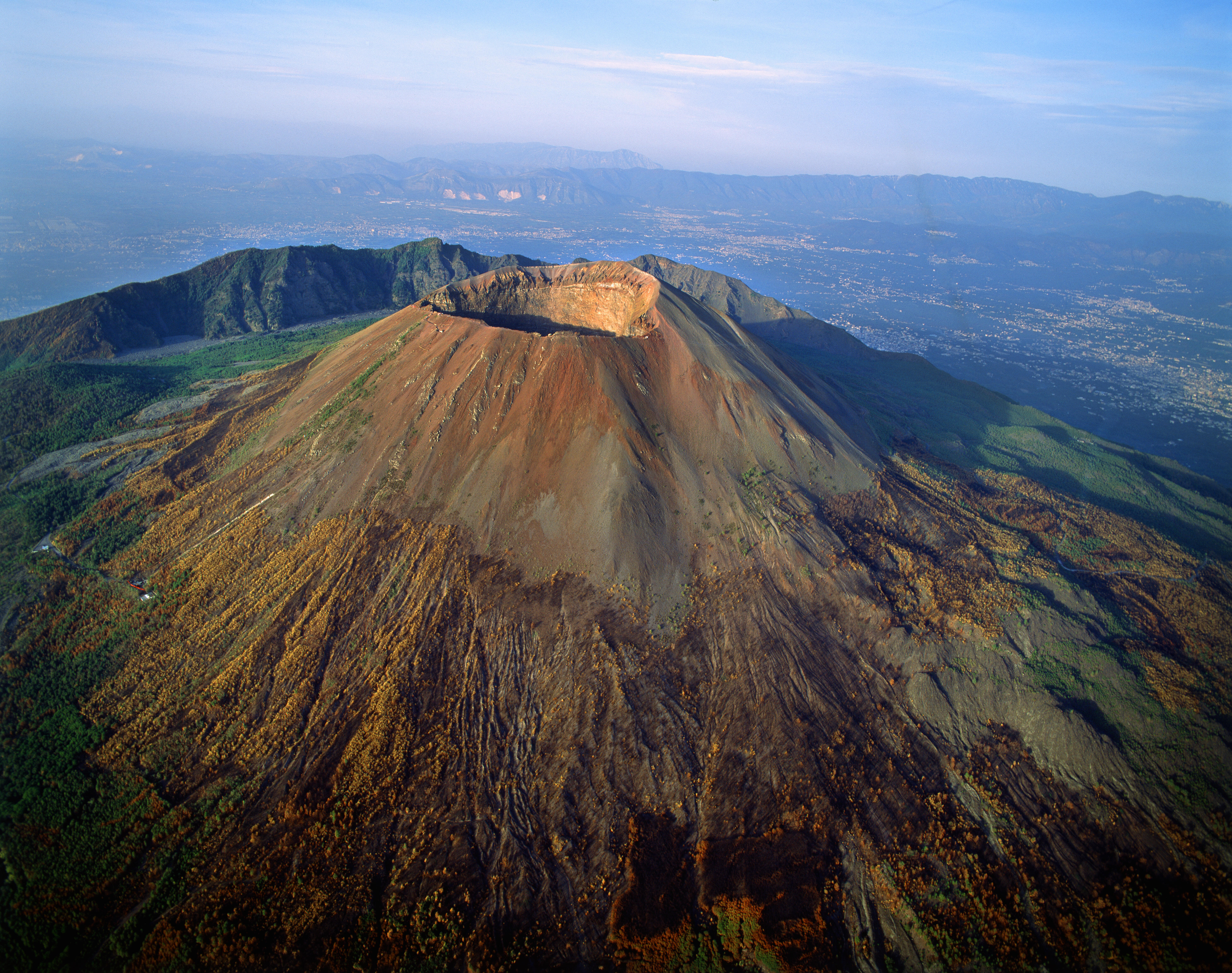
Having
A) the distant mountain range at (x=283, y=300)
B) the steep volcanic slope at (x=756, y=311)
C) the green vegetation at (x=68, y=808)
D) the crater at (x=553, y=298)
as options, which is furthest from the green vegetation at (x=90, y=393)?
the steep volcanic slope at (x=756, y=311)

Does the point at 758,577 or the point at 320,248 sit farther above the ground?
the point at 320,248

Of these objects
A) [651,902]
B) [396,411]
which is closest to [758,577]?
[651,902]

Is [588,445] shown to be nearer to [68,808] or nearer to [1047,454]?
[68,808]

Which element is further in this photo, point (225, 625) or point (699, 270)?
point (699, 270)

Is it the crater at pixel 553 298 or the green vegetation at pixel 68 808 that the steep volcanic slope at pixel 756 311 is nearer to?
the crater at pixel 553 298

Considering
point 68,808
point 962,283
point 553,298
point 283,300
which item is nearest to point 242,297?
point 283,300

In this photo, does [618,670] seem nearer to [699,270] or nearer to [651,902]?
[651,902]
